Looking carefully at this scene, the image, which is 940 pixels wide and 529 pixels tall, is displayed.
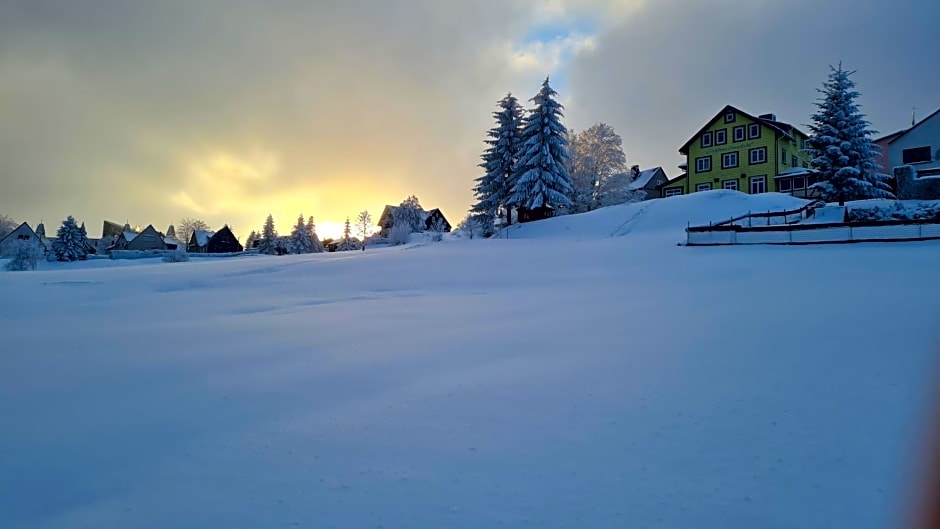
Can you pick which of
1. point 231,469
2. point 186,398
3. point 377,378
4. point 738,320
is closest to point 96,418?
point 186,398

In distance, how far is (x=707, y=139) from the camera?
46.6m

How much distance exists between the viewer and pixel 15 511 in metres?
3.18

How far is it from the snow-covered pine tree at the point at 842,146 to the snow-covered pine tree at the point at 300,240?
56.5 metres

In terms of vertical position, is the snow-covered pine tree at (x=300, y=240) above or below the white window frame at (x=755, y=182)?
below

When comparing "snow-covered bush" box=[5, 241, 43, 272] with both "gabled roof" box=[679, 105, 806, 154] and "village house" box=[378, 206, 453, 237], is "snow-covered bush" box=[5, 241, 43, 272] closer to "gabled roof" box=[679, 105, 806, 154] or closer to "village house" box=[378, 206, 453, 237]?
"village house" box=[378, 206, 453, 237]

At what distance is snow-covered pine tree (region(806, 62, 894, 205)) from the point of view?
24.7 m

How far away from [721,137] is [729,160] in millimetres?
2346

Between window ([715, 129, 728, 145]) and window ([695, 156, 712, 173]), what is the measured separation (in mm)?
1561

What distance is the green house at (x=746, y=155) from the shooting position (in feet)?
138

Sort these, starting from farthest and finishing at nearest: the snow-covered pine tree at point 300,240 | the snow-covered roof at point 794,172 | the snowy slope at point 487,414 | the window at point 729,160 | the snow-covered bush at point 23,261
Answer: the snow-covered pine tree at point 300,240 → the window at point 729,160 → the snow-covered roof at point 794,172 → the snow-covered bush at point 23,261 → the snowy slope at point 487,414

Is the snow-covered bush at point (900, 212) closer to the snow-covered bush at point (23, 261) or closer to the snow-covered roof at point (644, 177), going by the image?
the snow-covered roof at point (644, 177)

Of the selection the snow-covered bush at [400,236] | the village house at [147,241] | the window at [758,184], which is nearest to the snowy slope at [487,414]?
the snow-covered bush at [400,236]

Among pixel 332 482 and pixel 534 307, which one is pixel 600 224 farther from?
pixel 332 482

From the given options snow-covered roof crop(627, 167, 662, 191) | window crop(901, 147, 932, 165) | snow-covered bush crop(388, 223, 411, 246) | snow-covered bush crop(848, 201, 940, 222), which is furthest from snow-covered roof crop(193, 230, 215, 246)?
window crop(901, 147, 932, 165)
